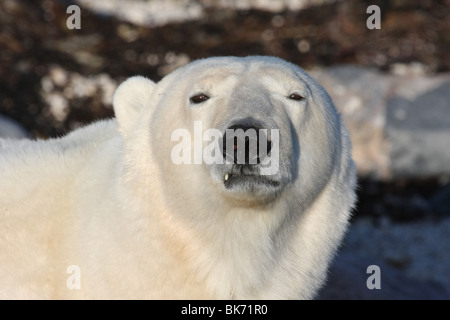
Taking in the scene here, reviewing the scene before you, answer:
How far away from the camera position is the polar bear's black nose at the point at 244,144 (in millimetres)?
3570

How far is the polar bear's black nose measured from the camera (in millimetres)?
3570

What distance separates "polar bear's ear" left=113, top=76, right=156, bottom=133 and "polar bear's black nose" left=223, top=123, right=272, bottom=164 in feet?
3.31

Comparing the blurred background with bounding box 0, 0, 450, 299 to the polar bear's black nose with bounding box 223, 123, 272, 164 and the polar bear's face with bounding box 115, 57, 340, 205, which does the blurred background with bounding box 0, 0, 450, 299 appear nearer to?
the polar bear's face with bounding box 115, 57, 340, 205

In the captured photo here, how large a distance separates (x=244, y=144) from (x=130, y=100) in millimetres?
1190

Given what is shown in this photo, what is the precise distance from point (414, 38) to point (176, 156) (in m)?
10.6

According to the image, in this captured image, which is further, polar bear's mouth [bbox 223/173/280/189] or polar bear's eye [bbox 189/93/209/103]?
polar bear's eye [bbox 189/93/209/103]

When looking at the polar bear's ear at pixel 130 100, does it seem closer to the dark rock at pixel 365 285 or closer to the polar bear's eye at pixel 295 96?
the polar bear's eye at pixel 295 96

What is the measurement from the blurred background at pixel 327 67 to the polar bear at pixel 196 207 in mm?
5004

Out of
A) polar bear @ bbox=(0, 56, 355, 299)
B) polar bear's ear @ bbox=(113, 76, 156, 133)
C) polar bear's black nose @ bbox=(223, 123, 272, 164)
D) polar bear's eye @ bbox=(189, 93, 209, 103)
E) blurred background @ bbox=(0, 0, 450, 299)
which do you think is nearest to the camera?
polar bear's black nose @ bbox=(223, 123, 272, 164)

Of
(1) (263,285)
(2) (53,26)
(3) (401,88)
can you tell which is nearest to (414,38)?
(3) (401,88)

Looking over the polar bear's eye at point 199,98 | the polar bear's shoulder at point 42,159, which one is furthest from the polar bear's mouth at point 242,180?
the polar bear's shoulder at point 42,159

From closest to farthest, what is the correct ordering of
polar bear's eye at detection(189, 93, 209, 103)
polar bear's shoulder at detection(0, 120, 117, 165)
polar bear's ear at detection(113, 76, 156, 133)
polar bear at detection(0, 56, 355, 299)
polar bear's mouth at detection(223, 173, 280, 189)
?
polar bear's mouth at detection(223, 173, 280, 189), polar bear at detection(0, 56, 355, 299), polar bear's eye at detection(189, 93, 209, 103), polar bear's ear at detection(113, 76, 156, 133), polar bear's shoulder at detection(0, 120, 117, 165)
